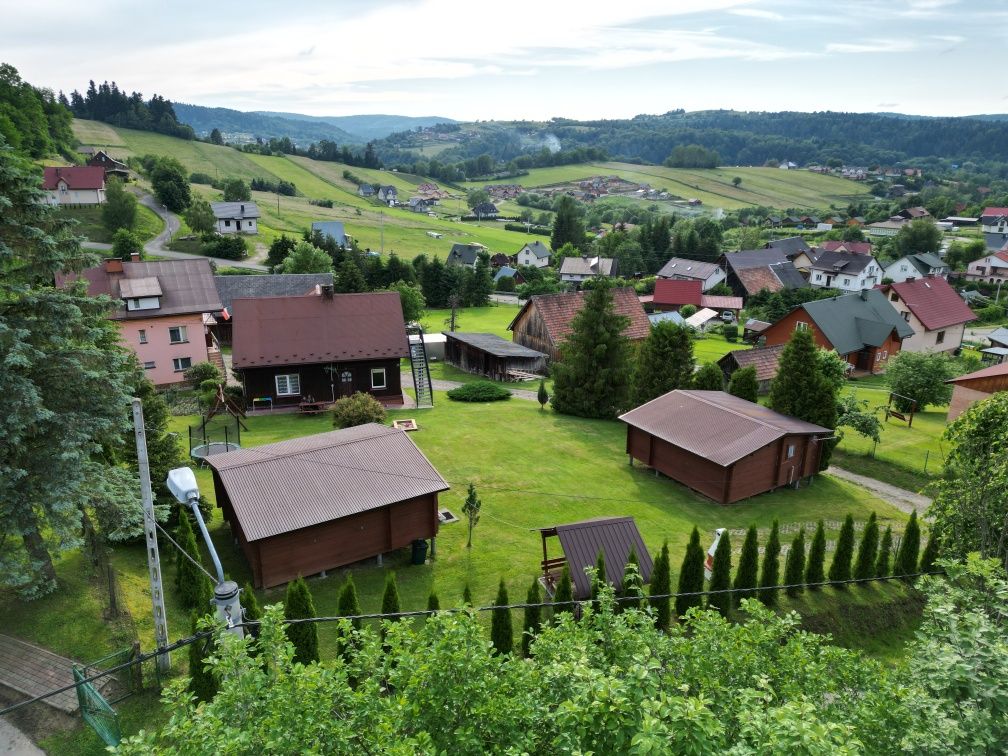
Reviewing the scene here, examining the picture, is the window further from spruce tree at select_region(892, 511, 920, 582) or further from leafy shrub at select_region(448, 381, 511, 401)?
spruce tree at select_region(892, 511, 920, 582)

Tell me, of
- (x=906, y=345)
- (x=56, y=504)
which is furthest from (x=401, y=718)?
(x=906, y=345)

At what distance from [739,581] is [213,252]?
8244 cm

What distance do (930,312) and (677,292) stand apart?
28.4m

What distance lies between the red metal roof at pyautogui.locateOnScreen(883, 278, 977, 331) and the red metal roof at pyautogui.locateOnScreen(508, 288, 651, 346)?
31.2 m

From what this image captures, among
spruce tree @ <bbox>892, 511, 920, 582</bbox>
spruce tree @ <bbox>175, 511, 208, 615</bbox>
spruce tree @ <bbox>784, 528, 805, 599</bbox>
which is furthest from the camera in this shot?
spruce tree @ <bbox>892, 511, 920, 582</bbox>

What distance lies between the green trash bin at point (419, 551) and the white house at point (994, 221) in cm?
17152

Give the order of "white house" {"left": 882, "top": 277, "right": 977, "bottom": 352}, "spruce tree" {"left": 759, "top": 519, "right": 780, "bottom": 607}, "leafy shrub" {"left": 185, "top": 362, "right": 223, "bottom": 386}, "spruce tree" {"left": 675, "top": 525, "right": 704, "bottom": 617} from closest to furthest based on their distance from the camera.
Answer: "spruce tree" {"left": 675, "top": 525, "right": 704, "bottom": 617} → "spruce tree" {"left": 759, "top": 519, "right": 780, "bottom": 607} → "leafy shrub" {"left": 185, "top": 362, "right": 223, "bottom": 386} → "white house" {"left": 882, "top": 277, "right": 977, "bottom": 352}

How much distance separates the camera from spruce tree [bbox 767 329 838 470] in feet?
95.7

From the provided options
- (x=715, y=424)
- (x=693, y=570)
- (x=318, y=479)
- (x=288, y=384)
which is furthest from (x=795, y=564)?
(x=288, y=384)

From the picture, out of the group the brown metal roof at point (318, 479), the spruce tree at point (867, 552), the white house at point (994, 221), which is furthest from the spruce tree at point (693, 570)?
the white house at point (994, 221)

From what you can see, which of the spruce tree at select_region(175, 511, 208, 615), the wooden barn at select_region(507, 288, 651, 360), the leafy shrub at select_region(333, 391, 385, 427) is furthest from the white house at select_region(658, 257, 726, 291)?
the spruce tree at select_region(175, 511, 208, 615)

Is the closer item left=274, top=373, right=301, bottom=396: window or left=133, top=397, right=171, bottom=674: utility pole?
left=133, top=397, right=171, bottom=674: utility pole

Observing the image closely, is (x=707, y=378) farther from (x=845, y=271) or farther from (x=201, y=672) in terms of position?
(x=845, y=271)

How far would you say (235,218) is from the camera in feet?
307
